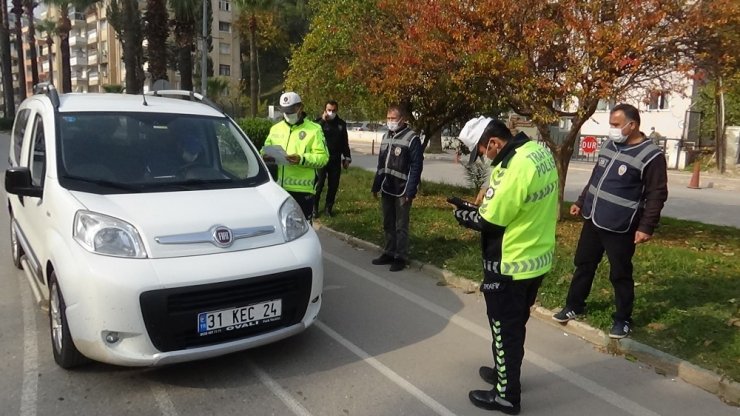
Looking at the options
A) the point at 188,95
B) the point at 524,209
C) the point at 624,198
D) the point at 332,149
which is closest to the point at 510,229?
the point at 524,209

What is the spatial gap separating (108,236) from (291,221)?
47.9 inches

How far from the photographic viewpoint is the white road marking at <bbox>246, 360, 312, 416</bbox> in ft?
11.6

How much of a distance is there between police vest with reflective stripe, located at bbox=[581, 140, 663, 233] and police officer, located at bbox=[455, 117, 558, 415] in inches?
51.7

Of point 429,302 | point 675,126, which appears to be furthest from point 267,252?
point 675,126

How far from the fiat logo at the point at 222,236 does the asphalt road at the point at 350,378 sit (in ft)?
3.01

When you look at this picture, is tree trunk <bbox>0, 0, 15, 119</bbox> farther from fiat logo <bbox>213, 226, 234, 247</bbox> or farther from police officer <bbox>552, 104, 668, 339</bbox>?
police officer <bbox>552, 104, 668, 339</bbox>

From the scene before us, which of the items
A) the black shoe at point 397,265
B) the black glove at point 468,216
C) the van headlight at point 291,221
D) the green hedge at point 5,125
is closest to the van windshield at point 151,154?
the van headlight at point 291,221

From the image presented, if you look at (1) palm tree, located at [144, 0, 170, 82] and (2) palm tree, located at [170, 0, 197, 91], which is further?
(1) palm tree, located at [144, 0, 170, 82]

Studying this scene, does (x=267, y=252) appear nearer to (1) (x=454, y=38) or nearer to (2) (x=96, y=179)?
(2) (x=96, y=179)

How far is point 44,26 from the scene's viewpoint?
69.5 m

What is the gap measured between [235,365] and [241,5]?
28564 mm

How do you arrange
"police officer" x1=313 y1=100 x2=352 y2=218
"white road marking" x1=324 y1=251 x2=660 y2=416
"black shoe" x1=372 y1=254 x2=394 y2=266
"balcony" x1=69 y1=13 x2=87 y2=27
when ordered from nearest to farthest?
"white road marking" x1=324 y1=251 x2=660 y2=416 → "black shoe" x1=372 y1=254 x2=394 y2=266 → "police officer" x1=313 y1=100 x2=352 y2=218 → "balcony" x1=69 y1=13 x2=87 y2=27

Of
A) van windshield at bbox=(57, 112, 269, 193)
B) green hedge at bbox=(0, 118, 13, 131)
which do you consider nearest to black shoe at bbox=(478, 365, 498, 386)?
van windshield at bbox=(57, 112, 269, 193)

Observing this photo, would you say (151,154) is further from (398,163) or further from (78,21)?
(78,21)
